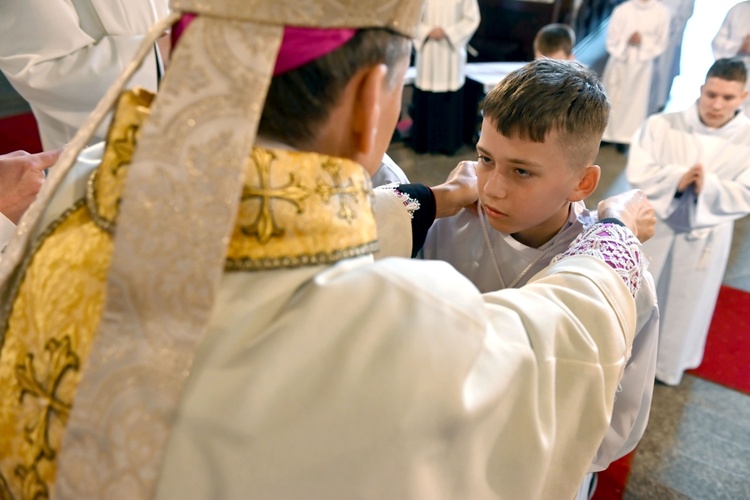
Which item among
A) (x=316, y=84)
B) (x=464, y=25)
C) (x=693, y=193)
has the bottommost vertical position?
(x=693, y=193)

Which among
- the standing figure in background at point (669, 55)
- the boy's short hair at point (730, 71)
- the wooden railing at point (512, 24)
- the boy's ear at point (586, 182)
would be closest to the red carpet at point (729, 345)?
the boy's short hair at point (730, 71)

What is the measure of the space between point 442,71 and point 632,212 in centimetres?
450

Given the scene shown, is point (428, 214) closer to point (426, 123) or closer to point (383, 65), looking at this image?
point (383, 65)

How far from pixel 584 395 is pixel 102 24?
2073 mm

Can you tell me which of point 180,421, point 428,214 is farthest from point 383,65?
point 428,214

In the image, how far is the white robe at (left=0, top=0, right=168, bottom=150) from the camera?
1960 millimetres

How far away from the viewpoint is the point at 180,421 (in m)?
0.62

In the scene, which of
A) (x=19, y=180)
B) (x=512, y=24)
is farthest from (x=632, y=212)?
(x=512, y=24)

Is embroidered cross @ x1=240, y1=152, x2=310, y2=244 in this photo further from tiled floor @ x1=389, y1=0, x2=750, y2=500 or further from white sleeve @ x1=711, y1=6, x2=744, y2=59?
white sleeve @ x1=711, y1=6, x2=744, y2=59

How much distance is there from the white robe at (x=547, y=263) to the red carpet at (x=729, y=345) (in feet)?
6.12

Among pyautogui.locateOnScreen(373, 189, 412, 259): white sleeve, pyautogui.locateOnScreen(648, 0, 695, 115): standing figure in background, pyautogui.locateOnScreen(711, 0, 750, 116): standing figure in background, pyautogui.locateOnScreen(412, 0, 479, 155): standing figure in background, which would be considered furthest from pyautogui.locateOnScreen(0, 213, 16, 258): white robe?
pyautogui.locateOnScreen(648, 0, 695, 115): standing figure in background

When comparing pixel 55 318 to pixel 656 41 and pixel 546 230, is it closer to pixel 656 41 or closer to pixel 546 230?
pixel 546 230

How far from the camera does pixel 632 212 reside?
4.53ft

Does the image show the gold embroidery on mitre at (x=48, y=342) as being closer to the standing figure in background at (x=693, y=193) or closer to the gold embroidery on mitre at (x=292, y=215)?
the gold embroidery on mitre at (x=292, y=215)
